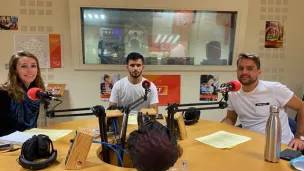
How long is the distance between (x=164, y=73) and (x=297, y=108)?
1536 millimetres

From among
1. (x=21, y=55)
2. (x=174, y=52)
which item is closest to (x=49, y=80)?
(x=21, y=55)

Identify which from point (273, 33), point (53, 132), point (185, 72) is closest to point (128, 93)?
A: point (185, 72)

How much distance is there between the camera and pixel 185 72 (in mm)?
3092

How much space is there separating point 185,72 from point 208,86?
0.36 meters

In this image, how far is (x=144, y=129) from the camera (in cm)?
64

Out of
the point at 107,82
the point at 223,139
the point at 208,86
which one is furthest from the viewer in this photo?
the point at 208,86

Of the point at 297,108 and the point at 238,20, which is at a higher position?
the point at 238,20

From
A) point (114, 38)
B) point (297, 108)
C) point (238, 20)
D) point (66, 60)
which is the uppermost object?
point (238, 20)

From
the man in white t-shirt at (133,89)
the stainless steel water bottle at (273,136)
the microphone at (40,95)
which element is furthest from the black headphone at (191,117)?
the microphone at (40,95)

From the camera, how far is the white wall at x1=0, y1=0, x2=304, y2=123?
286 centimetres

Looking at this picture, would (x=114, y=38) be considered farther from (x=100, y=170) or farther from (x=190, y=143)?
(x=100, y=170)

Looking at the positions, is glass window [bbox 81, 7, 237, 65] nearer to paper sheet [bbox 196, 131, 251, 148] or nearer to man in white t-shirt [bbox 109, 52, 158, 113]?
man in white t-shirt [bbox 109, 52, 158, 113]

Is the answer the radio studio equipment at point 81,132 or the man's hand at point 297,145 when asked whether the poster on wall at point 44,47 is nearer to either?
the radio studio equipment at point 81,132

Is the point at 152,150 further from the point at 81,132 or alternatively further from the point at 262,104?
the point at 262,104
